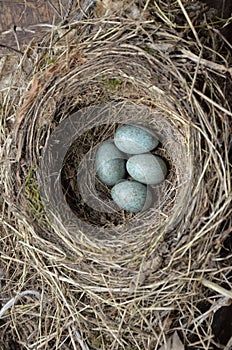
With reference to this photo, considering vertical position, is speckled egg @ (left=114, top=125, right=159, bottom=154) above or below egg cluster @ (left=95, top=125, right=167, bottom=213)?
above

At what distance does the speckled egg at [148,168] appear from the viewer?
1501 mm

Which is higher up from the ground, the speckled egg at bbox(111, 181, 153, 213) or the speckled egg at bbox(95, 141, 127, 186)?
the speckled egg at bbox(95, 141, 127, 186)

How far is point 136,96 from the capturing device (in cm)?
143

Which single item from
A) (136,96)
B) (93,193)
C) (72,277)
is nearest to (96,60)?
(136,96)

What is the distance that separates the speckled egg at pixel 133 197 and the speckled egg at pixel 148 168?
0.07 feet

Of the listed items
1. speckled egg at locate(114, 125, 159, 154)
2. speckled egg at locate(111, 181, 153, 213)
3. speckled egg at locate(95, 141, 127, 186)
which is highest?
speckled egg at locate(114, 125, 159, 154)

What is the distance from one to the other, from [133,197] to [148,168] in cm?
7

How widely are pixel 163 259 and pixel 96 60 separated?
0.42 meters

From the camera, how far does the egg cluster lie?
1.50m

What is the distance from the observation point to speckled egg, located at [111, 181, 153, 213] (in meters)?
1.51

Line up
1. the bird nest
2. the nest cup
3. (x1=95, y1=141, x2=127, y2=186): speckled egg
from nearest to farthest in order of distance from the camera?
the bird nest < the nest cup < (x1=95, y1=141, x2=127, y2=186): speckled egg

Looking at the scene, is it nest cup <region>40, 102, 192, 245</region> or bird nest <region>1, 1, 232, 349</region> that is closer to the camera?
bird nest <region>1, 1, 232, 349</region>

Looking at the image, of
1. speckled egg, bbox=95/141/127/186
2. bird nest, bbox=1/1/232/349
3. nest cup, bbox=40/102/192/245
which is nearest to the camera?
bird nest, bbox=1/1/232/349

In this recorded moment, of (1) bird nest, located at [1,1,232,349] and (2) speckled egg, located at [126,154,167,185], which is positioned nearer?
(1) bird nest, located at [1,1,232,349]
